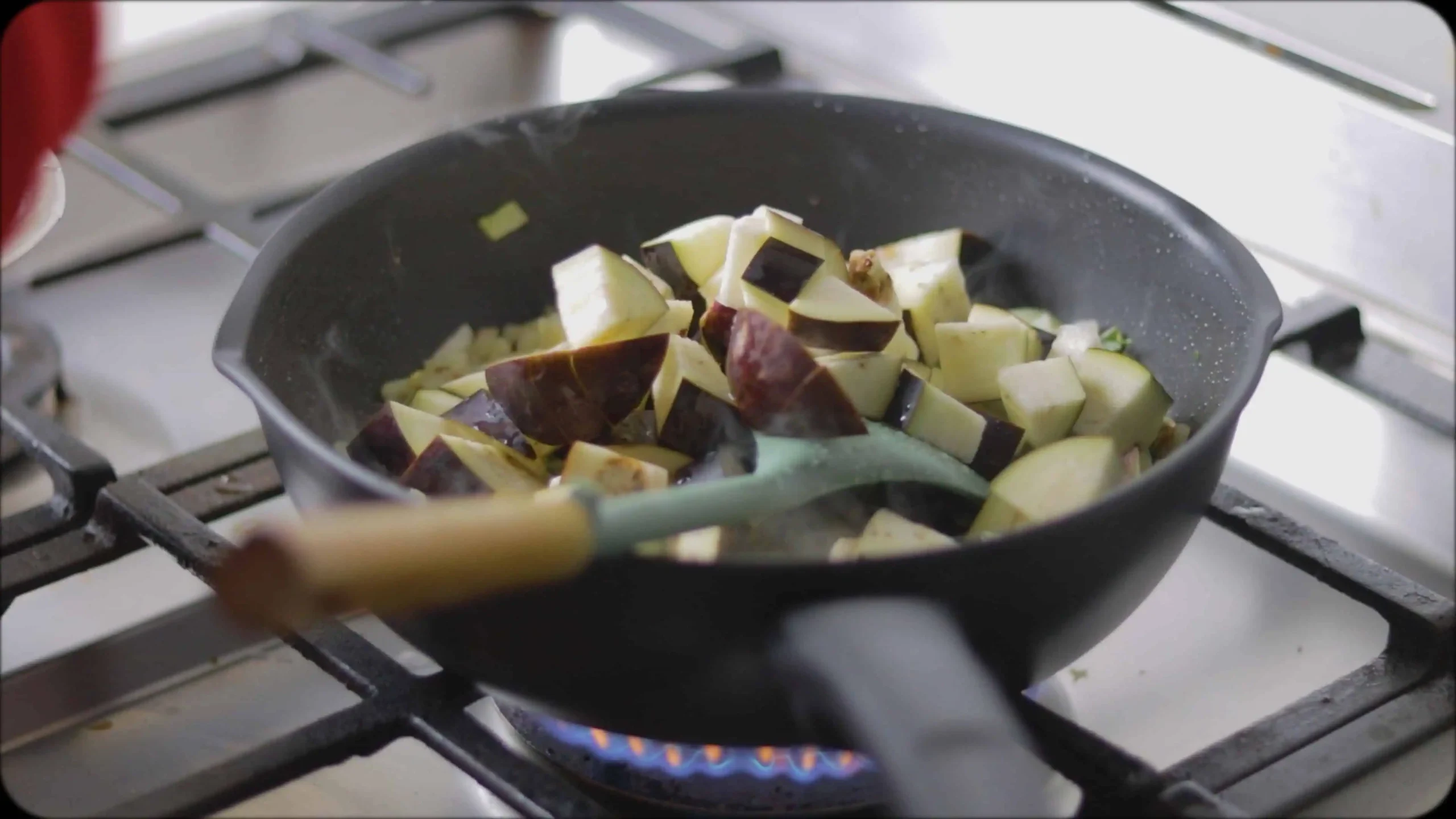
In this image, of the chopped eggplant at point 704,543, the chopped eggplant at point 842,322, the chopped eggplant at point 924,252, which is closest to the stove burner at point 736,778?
the chopped eggplant at point 704,543

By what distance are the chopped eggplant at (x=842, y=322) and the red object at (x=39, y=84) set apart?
0.34 m

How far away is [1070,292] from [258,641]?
1.68ft

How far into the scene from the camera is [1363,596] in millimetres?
772

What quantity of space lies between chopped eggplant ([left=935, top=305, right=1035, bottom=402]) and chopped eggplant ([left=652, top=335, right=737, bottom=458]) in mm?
135

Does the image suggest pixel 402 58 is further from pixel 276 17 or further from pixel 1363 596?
pixel 1363 596

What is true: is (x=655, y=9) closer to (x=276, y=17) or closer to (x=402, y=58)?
(x=402, y=58)

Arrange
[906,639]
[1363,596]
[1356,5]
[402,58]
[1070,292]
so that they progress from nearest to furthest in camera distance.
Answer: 1. [906,639]
2. [1363,596]
3. [1070,292]
4. [1356,5]
5. [402,58]

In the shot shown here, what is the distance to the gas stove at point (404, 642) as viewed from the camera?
0.69 meters

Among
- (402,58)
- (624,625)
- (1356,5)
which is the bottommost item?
(402,58)

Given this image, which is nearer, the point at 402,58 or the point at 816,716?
the point at 816,716

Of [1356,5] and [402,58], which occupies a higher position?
[1356,5]

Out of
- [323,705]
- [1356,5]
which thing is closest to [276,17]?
[323,705]

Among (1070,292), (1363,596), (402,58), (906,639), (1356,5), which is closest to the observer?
(906,639)

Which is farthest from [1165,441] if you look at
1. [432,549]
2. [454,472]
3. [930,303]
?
[432,549]
